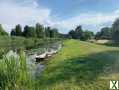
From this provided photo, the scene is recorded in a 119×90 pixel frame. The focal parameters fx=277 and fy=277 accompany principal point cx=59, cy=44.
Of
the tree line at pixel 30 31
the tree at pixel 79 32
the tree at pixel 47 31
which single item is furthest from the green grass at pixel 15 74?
the tree at pixel 47 31

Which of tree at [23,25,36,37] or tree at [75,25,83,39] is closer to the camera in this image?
tree at [23,25,36,37]

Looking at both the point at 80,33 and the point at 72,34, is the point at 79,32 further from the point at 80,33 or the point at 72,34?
the point at 72,34

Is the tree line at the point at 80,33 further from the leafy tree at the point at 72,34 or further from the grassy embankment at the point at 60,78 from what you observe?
the grassy embankment at the point at 60,78

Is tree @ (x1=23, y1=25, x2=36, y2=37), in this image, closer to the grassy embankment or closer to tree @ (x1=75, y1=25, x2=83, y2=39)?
tree @ (x1=75, y1=25, x2=83, y2=39)

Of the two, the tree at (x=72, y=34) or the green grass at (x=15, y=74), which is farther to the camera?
the tree at (x=72, y=34)

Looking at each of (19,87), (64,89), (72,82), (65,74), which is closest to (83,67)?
(65,74)

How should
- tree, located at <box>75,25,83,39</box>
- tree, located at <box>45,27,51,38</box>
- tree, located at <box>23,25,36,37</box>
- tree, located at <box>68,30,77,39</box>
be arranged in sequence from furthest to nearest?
tree, located at <box>45,27,51,38</box> → tree, located at <box>68,30,77,39</box> → tree, located at <box>75,25,83,39</box> → tree, located at <box>23,25,36,37</box>

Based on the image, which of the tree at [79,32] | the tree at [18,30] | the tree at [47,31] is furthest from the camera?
the tree at [47,31]

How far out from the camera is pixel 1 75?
7203 mm

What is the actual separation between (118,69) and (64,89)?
591cm

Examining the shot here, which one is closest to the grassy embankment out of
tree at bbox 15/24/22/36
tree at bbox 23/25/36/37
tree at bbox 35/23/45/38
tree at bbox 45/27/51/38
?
tree at bbox 23/25/36/37

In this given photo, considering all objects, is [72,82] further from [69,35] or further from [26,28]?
[69,35]

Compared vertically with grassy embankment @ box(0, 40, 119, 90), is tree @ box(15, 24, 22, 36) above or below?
above

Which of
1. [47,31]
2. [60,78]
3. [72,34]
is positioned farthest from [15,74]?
[47,31]
